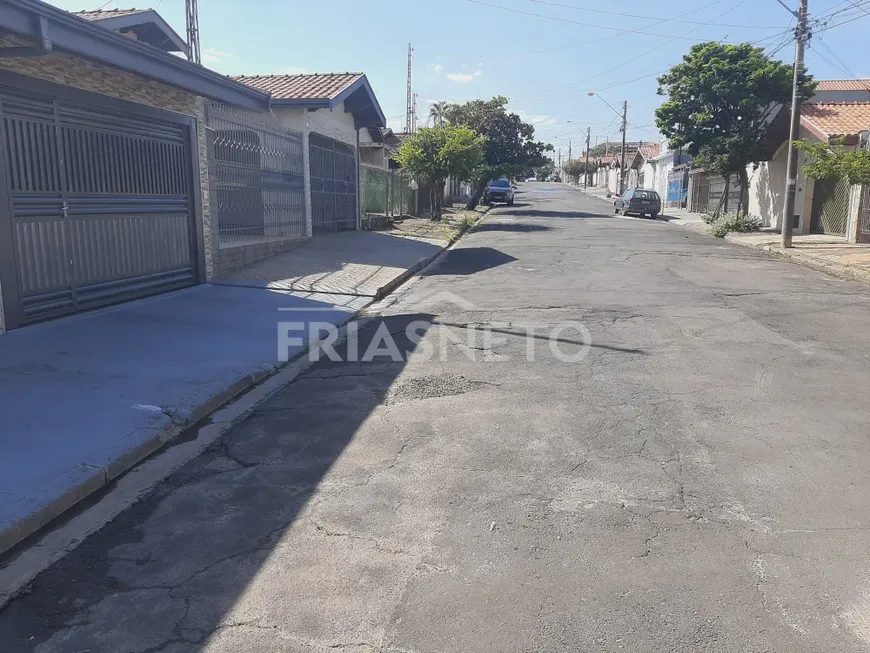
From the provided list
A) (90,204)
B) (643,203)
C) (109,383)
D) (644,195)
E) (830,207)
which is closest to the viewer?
(109,383)

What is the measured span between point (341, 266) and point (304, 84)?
263 inches

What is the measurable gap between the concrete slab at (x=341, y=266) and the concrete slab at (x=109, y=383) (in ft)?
6.13

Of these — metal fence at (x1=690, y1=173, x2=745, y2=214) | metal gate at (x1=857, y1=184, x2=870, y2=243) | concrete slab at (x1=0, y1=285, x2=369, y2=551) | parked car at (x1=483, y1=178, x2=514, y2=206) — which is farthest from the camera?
parked car at (x1=483, y1=178, x2=514, y2=206)

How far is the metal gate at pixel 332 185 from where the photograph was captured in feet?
60.6

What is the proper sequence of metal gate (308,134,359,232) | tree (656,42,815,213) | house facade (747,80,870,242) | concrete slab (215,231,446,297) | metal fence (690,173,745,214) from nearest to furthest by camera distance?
concrete slab (215,231,446,297) → metal gate (308,134,359,232) → house facade (747,80,870,242) → tree (656,42,815,213) → metal fence (690,173,745,214)

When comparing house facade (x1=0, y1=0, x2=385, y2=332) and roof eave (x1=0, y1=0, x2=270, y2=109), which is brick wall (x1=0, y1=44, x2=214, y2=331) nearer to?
house facade (x1=0, y1=0, x2=385, y2=332)

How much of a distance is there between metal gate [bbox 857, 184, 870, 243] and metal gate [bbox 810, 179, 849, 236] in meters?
1.49

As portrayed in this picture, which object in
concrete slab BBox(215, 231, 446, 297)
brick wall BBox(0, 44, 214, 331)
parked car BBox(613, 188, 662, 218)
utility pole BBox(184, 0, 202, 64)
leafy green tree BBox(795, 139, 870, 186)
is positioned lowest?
concrete slab BBox(215, 231, 446, 297)

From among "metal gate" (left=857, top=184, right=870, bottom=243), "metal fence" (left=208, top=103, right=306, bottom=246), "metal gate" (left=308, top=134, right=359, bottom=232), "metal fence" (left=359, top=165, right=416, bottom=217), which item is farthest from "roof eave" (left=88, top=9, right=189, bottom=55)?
"metal gate" (left=857, top=184, right=870, bottom=243)

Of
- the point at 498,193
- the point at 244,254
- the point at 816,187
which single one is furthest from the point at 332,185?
the point at 498,193

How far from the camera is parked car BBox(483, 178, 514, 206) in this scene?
4906cm

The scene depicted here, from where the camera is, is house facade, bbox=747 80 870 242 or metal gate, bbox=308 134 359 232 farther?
house facade, bbox=747 80 870 242

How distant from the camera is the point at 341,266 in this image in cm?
1448

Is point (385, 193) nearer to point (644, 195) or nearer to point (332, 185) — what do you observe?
point (332, 185)
